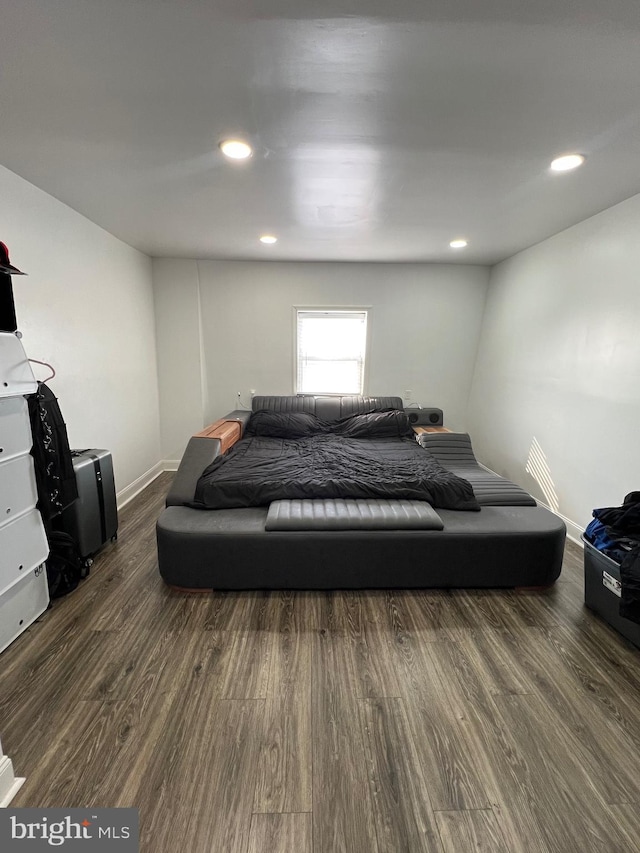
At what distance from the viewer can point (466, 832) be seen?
1.07 m

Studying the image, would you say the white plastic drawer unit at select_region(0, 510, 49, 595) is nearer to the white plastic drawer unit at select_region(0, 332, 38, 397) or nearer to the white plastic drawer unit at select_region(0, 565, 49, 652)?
the white plastic drawer unit at select_region(0, 565, 49, 652)

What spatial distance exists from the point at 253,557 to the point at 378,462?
1289 millimetres

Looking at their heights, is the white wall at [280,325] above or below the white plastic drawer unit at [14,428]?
above

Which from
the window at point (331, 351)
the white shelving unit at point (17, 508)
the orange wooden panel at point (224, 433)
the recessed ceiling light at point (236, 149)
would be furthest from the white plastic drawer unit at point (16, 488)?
the window at point (331, 351)

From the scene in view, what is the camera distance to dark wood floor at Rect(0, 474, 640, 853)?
1089 mm

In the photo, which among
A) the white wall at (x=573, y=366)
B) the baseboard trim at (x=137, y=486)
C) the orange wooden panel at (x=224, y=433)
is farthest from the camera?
the baseboard trim at (x=137, y=486)

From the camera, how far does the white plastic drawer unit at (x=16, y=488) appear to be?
1.64 metres

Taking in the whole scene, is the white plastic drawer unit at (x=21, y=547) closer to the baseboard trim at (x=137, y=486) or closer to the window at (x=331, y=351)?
the baseboard trim at (x=137, y=486)

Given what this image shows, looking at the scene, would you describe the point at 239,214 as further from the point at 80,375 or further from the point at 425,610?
the point at 425,610

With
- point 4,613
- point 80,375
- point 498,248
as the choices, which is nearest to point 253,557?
point 4,613

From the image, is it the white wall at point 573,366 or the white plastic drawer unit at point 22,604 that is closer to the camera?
the white plastic drawer unit at point 22,604

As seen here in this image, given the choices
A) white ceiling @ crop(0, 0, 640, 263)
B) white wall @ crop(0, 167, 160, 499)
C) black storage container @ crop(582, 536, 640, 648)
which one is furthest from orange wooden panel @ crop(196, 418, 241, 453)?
black storage container @ crop(582, 536, 640, 648)

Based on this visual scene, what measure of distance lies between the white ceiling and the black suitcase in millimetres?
1759

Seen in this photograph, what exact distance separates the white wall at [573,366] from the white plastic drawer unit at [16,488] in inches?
144
